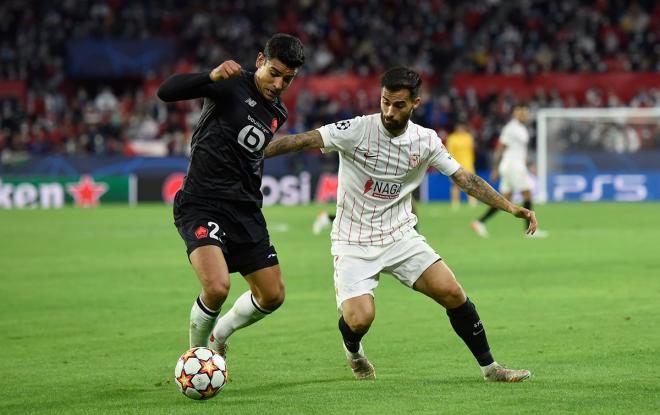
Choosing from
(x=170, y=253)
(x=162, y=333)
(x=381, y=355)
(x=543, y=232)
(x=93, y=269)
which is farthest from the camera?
(x=543, y=232)

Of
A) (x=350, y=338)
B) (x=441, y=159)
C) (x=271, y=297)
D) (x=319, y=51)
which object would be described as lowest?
(x=350, y=338)

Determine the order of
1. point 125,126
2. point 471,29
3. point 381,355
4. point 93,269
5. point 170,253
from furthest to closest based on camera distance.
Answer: point 471,29 < point 125,126 < point 170,253 < point 93,269 < point 381,355

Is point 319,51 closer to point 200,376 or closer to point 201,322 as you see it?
point 201,322

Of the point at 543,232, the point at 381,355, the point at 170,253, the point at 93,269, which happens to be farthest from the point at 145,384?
the point at 543,232

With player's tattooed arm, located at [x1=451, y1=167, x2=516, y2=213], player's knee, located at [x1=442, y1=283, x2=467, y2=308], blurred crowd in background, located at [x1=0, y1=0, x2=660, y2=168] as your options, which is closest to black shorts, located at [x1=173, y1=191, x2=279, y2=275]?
player's knee, located at [x1=442, y1=283, x2=467, y2=308]

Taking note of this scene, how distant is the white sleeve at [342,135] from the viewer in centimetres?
720

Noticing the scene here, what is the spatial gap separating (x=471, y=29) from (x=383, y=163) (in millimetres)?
31837

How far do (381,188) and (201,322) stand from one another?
1419 mm

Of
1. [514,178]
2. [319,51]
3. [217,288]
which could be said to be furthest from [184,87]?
[319,51]

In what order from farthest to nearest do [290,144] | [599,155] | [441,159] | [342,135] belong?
[599,155] < [441,159] < [342,135] < [290,144]

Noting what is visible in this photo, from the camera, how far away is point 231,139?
7.10 metres

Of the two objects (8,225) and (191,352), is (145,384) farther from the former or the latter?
(8,225)

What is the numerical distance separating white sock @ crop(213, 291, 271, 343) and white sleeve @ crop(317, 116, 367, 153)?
44.9 inches

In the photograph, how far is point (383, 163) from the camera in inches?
286
